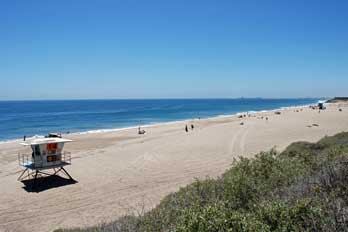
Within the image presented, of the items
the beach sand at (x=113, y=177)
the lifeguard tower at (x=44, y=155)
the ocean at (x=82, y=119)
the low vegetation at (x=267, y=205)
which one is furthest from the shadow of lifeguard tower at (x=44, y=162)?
the ocean at (x=82, y=119)

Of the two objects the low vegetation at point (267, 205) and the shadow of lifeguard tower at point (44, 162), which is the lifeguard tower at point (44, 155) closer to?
the shadow of lifeguard tower at point (44, 162)

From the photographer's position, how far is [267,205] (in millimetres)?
4332

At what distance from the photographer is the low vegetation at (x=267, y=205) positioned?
382 centimetres

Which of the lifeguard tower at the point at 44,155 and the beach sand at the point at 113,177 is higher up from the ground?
→ the lifeguard tower at the point at 44,155

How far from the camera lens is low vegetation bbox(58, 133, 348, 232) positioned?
3.82 meters

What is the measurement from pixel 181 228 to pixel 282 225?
127cm

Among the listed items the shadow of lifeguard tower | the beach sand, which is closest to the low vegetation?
the beach sand

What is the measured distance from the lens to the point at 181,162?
20875 mm

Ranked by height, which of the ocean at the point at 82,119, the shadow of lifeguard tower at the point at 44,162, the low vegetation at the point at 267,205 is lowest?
the ocean at the point at 82,119

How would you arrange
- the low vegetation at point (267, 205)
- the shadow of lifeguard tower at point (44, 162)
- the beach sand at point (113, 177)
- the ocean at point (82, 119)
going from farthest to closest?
the ocean at point (82, 119) → the shadow of lifeguard tower at point (44, 162) → the beach sand at point (113, 177) → the low vegetation at point (267, 205)

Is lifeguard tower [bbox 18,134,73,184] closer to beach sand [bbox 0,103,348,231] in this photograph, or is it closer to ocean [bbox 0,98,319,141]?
beach sand [bbox 0,103,348,231]

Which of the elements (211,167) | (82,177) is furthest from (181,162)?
(82,177)

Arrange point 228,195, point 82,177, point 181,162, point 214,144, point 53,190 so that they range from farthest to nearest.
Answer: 1. point 214,144
2. point 181,162
3. point 82,177
4. point 53,190
5. point 228,195

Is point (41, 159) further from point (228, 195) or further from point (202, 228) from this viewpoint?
point (202, 228)
